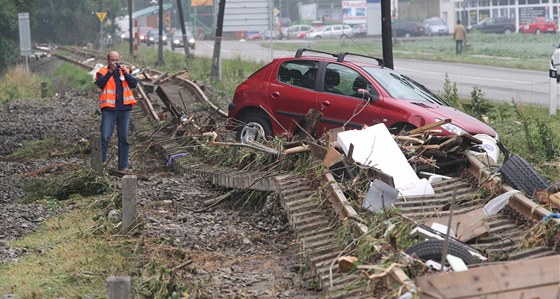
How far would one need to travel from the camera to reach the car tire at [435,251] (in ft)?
25.2

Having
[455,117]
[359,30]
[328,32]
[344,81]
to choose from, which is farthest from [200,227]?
[359,30]

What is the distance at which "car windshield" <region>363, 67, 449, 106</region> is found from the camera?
15.6 metres

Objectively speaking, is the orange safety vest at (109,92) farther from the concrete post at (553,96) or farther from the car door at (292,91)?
the concrete post at (553,96)

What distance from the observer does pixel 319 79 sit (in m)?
16.0

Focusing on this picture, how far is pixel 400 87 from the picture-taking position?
52.1 ft

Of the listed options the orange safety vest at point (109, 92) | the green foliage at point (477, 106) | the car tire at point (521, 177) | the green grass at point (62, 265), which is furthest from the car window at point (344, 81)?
the green grass at point (62, 265)

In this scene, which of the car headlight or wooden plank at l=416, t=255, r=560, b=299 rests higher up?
the car headlight

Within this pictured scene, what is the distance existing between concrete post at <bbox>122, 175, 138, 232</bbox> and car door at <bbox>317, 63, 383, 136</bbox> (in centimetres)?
518

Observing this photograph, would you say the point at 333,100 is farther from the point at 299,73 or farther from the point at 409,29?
the point at 409,29

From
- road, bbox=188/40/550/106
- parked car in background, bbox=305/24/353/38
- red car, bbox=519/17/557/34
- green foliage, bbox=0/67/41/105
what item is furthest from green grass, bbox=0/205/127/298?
parked car in background, bbox=305/24/353/38

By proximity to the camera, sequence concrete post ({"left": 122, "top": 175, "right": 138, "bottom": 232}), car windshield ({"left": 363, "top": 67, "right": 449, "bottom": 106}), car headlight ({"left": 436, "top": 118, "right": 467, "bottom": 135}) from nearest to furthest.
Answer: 1. concrete post ({"left": 122, "top": 175, "right": 138, "bottom": 232})
2. car headlight ({"left": 436, "top": 118, "right": 467, "bottom": 135})
3. car windshield ({"left": 363, "top": 67, "right": 449, "bottom": 106})

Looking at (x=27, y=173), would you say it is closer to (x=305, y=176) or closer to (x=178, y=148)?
(x=178, y=148)

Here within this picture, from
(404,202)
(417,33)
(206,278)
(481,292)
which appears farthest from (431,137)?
(417,33)

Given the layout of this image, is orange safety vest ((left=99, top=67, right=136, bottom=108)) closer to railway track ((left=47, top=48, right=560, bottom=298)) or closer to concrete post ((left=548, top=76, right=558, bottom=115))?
railway track ((left=47, top=48, right=560, bottom=298))
